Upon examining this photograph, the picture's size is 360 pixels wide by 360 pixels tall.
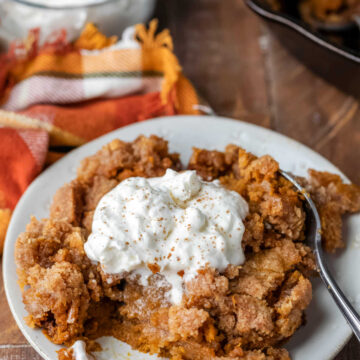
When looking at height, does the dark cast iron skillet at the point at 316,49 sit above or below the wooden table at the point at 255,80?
above

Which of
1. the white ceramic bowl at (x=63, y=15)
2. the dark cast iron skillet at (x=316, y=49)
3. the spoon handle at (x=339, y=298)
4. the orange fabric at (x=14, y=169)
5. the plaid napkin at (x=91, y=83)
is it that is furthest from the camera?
the white ceramic bowl at (x=63, y=15)

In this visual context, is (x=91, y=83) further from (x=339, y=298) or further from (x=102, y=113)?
(x=339, y=298)

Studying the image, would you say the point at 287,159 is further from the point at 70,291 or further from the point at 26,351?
the point at 26,351

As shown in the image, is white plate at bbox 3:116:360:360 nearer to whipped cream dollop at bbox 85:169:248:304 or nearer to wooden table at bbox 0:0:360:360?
whipped cream dollop at bbox 85:169:248:304

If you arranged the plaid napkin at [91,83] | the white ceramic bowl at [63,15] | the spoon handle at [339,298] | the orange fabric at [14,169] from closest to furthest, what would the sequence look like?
the spoon handle at [339,298]
the orange fabric at [14,169]
the plaid napkin at [91,83]
the white ceramic bowl at [63,15]

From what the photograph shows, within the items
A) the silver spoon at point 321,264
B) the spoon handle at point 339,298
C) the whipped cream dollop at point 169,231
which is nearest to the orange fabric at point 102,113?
the whipped cream dollop at point 169,231

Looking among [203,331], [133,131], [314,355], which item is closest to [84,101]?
[133,131]

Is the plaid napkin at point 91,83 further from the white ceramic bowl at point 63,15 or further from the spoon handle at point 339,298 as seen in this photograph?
the spoon handle at point 339,298
